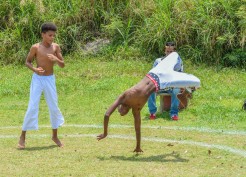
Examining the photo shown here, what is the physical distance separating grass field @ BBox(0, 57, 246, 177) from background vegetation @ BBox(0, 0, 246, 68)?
22.2 inches

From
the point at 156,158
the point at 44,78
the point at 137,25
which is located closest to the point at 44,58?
the point at 44,78

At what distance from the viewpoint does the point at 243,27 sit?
16.4 meters

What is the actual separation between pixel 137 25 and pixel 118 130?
22.2 ft

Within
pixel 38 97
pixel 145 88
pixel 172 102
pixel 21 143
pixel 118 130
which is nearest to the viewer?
pixel 145 88

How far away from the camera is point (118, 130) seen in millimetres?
11688

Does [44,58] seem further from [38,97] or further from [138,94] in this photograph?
[138,94]

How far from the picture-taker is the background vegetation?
16.6 m

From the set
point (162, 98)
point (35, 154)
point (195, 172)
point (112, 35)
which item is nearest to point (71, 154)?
point (35, 154)

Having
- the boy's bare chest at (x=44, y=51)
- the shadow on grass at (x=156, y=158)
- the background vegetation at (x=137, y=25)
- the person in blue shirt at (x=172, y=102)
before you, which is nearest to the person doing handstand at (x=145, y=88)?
the shadow on grass at (x=156, y=158)

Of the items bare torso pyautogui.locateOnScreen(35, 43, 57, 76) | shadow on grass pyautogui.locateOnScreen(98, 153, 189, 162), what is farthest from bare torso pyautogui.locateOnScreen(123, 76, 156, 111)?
bare torso pyautogui.locateOnScreen(35, 43, 57, 76)

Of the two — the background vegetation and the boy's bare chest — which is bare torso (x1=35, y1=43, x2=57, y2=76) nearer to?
the boy's bare chest

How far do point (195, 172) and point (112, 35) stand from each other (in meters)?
10.2

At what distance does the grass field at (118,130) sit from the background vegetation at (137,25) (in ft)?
1.85

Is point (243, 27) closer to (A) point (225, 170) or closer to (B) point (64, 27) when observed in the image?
(B) point (64, 27)
